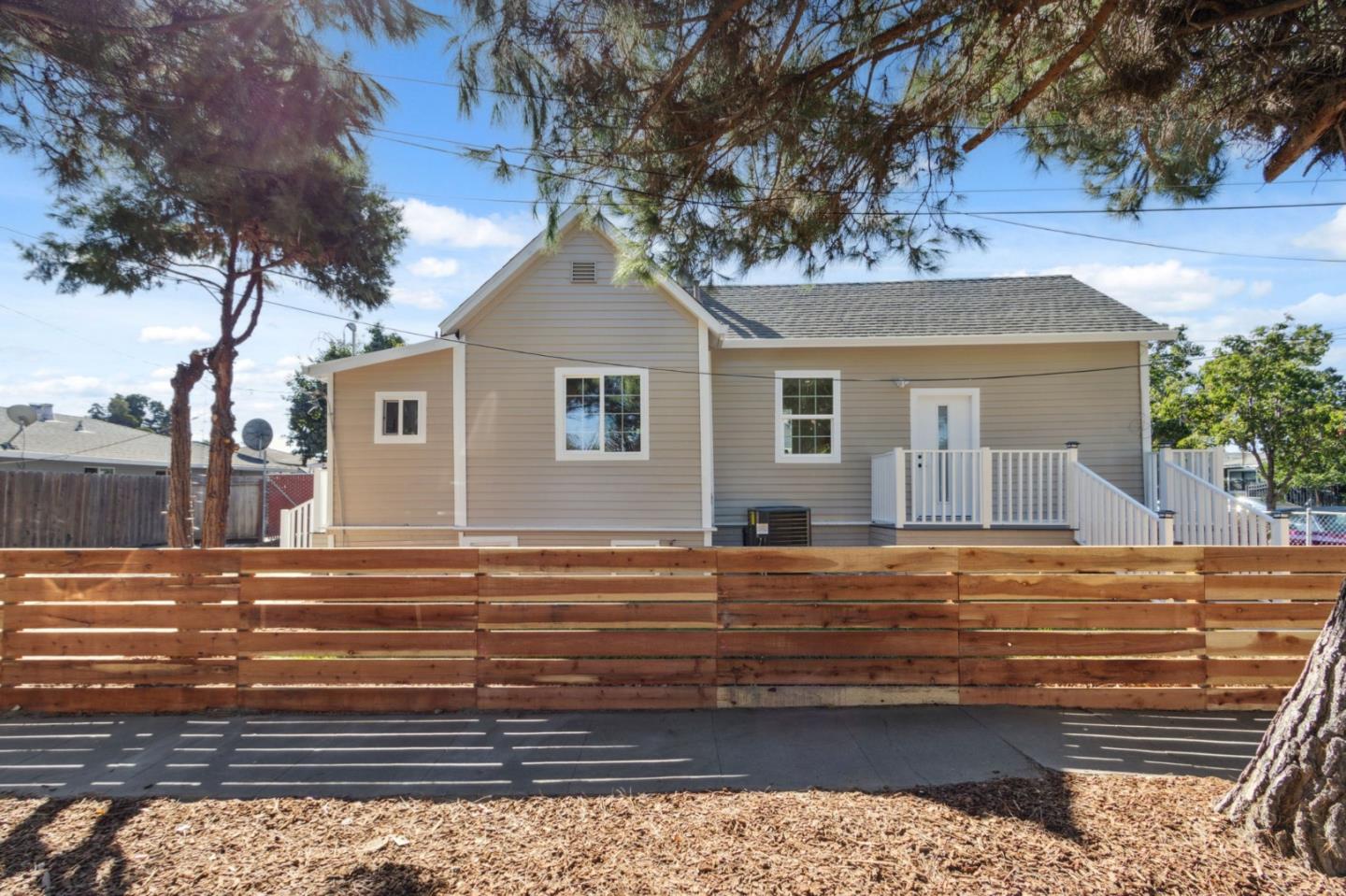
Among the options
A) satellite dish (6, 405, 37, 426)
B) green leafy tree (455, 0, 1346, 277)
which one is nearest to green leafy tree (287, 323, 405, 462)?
satellite dish (6, 405, 37, 426)

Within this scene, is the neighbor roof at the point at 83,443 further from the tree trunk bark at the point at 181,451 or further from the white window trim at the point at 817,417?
the white window trim at the point at 817,417

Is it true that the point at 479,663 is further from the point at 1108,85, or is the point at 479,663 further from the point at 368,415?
the point at 368,415

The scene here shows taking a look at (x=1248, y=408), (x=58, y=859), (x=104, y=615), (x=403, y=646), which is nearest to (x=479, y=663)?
(x=403, y=646)

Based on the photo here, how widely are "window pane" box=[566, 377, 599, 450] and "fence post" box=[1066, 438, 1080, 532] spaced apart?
21.3ft

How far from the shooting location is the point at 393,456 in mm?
10250

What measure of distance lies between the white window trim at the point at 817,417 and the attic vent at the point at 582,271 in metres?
3.21

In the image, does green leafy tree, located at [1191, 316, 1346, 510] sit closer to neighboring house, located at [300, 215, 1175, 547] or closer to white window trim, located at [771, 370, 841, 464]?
neighboring house, located at [300, 215, 1175, 547]

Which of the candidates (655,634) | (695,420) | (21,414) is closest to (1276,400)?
(695,420)

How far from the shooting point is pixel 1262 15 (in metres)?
3.55

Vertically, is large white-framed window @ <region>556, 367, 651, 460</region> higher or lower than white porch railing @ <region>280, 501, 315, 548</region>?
higher

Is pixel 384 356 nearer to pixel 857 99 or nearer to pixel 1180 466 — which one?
pixel 857 99

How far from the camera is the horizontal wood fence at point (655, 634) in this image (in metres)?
4.37

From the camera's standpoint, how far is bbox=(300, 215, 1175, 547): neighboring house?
32.7 feet

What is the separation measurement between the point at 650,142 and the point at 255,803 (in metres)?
4.27
